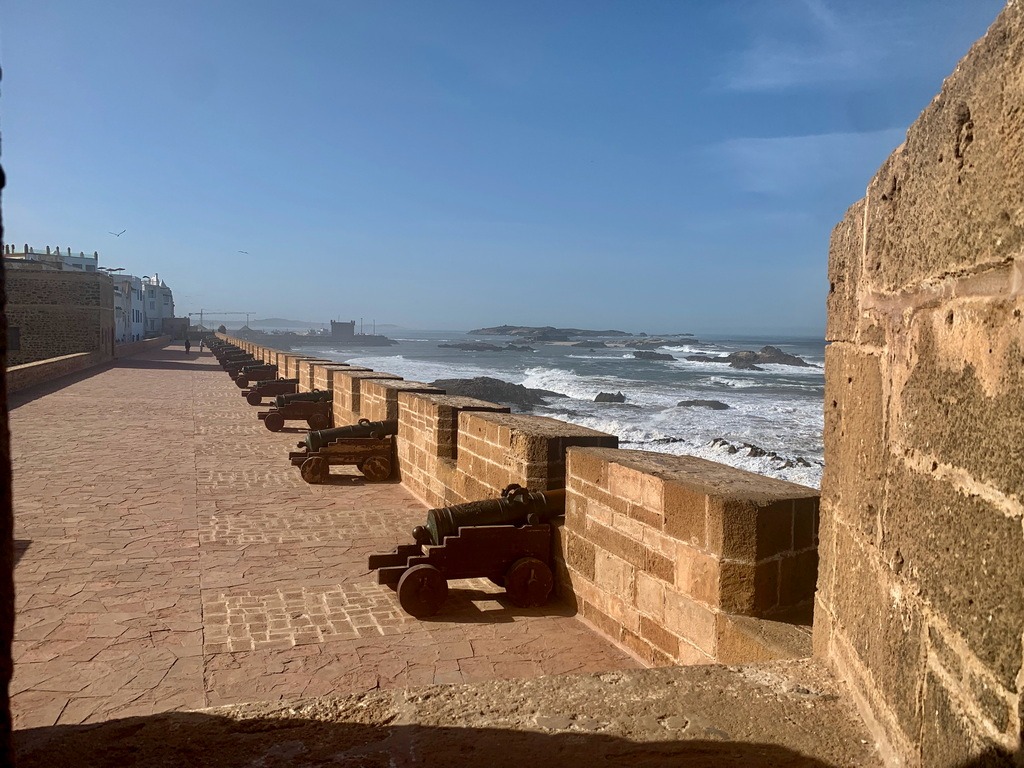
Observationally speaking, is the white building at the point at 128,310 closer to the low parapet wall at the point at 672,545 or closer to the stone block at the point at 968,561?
the low parapet wall at the point at 672,545

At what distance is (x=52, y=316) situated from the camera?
112 feet

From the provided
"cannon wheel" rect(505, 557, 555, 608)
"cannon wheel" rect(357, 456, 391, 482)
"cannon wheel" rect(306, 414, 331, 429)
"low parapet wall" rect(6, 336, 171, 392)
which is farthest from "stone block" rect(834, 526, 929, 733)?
"low parapet wall" rect(6, 336, 171, 392)

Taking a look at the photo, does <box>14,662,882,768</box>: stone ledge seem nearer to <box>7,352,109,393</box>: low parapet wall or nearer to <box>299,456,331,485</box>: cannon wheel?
<box>299,456,331,485</box>: cannon wheel

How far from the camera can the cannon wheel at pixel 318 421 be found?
1244 centimetres

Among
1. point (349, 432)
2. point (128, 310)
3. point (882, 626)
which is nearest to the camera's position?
point (882, 626)

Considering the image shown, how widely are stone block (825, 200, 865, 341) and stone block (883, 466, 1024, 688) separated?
0.74m

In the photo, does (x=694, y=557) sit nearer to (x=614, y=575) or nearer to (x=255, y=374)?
Result: (x=614, y=575)

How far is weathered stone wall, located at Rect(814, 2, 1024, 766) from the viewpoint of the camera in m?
1.38

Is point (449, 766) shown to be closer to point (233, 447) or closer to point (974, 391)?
point (974, 391)

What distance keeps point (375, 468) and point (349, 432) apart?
1.73ft

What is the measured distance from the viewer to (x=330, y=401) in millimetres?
12789

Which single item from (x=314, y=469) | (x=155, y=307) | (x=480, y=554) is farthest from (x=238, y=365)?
(x=155, y=307)

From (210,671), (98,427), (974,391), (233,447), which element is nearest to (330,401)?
(233,447)

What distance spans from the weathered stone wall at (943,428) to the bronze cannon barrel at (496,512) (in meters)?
2.91
